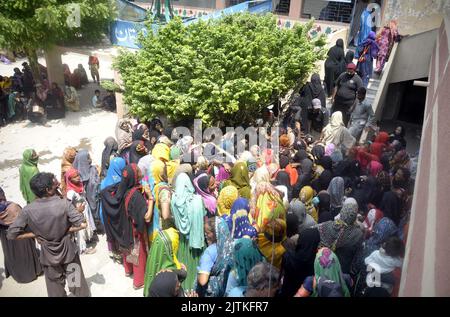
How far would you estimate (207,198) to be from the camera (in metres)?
4.62

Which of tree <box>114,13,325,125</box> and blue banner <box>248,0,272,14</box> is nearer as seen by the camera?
tree <box>114,13,325,125</box>

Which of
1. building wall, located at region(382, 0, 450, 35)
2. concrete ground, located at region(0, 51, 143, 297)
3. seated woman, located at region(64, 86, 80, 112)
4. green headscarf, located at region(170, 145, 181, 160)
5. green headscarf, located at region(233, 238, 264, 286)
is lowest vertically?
concrete ground, located at region(0, 51, 143, 297)

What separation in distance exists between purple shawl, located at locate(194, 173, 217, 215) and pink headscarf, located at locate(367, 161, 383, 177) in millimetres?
2562

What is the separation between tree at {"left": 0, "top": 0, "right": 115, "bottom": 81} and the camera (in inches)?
351

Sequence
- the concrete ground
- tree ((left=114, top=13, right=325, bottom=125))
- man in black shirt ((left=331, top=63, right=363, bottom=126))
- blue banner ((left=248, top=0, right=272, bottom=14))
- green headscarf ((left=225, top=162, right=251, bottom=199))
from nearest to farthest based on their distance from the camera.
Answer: green headscarf ((left=225, top=162, right=251, bottom=199)) → the concrete ground → tree ((left=114, top=13, right=325, bottom=125)) → man in black shirt ((left=331, top=63, right=363, bottom=126)) → blue banner ((left=248, top=0, right=272, bottom=14))

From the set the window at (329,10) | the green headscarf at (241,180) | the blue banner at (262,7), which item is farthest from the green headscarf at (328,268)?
the window at (329,10)

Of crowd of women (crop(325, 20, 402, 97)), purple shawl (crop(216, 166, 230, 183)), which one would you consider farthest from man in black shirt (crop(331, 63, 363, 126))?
purple shawl (crop(216, 166, 230, 183))

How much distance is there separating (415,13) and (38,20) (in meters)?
11.6

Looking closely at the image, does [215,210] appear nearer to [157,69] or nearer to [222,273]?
[222,273]

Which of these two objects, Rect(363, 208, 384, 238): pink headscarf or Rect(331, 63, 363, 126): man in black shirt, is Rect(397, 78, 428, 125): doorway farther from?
Rect(363, 208, 384, 238): pink headscarf

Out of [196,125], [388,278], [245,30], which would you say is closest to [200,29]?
[245,30]

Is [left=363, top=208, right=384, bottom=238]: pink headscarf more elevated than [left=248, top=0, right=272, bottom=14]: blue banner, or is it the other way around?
[left=248, top=0, right=272, bottom=14]: blue banner

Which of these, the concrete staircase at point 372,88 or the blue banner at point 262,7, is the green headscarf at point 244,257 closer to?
the concrete staircase at point 372,88

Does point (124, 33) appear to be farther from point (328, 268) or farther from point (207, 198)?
point (328, 268)
